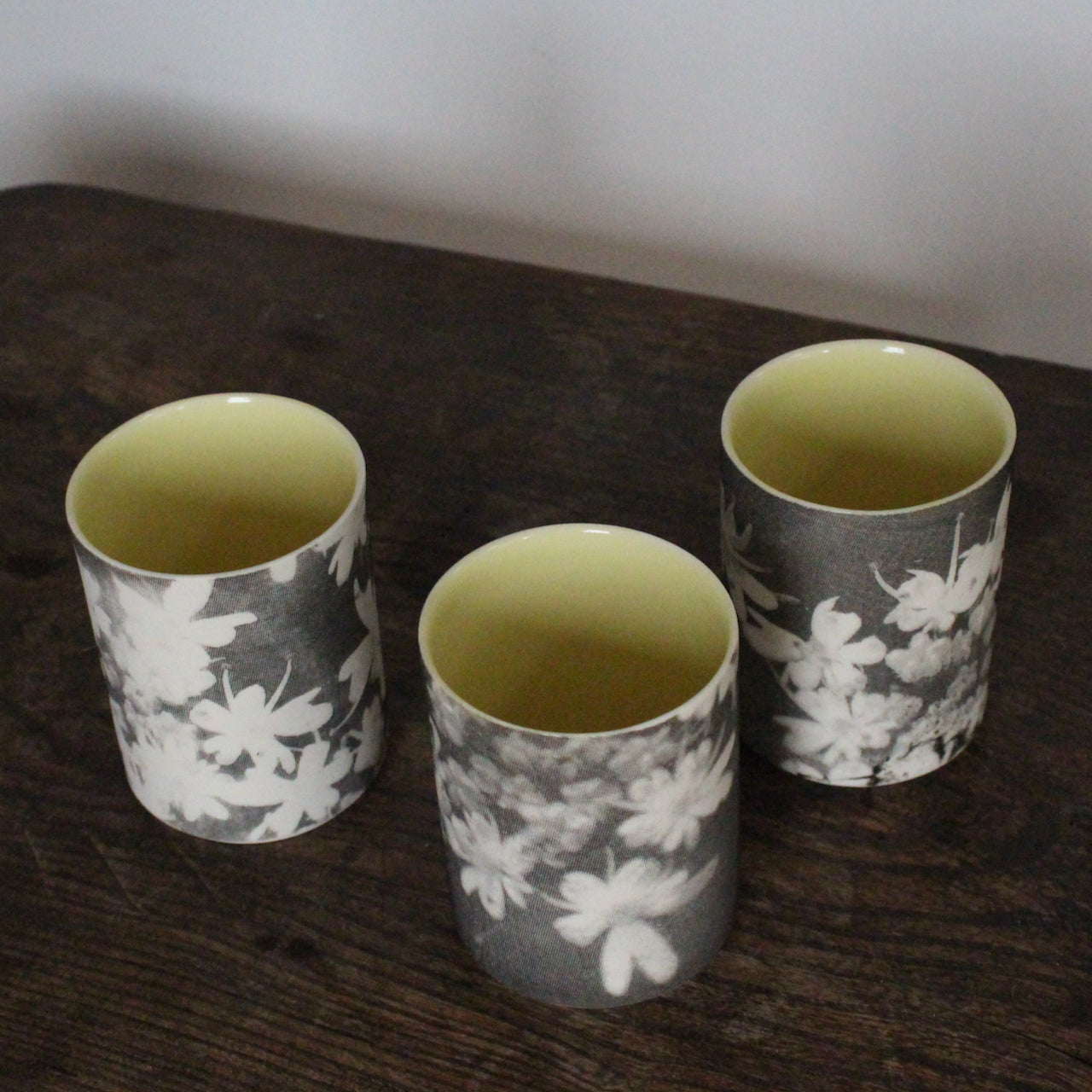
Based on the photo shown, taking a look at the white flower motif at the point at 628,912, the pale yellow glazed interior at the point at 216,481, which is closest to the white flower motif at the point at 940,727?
the white flower motif at the point at 628,912

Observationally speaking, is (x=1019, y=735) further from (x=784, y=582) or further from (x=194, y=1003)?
(x=194, y=1003)

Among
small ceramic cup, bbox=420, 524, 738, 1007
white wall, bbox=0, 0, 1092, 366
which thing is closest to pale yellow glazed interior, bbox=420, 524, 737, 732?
small ceramic cup, bbox=420, 524, 738, 1007

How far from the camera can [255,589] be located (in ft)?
1.54

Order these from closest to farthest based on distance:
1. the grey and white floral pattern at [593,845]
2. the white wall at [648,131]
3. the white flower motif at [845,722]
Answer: the grey and white floral pattern at [593,845]
the white flower motif at [845,722]
the white wall at [648,131]

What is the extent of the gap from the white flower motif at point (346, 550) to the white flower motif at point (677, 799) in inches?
5.1

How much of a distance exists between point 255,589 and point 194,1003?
13 centimetres

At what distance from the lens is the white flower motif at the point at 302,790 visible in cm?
52

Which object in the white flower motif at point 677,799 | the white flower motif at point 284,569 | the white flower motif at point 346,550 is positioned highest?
the white flower motif at point 284,569

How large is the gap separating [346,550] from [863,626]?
0.55 ft

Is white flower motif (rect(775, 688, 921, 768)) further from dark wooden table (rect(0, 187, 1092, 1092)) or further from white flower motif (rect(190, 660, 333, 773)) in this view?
white flower motif (rect(190, 660, 333, 773))

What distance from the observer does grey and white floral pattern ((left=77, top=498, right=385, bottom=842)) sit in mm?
472

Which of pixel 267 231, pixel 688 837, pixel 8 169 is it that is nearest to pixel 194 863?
pixel 688 837

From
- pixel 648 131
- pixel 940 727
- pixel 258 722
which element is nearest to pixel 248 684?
pixel 258 722

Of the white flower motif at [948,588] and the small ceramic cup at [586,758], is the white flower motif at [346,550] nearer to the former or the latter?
the small ceramic cup at [586,758]
